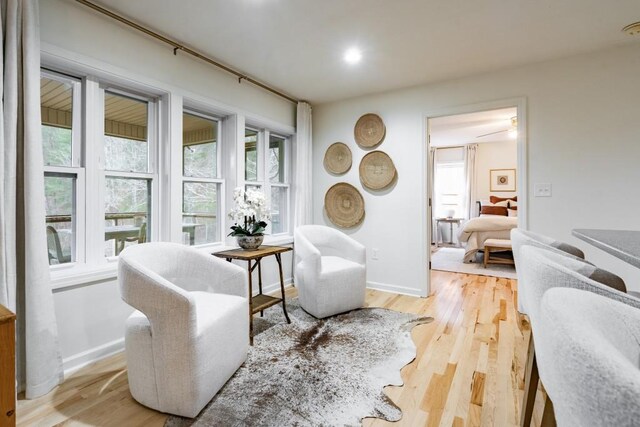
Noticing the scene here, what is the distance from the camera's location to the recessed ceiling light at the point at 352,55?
9.18 feet

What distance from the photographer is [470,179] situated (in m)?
7.75

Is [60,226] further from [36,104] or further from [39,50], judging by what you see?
[39,50]

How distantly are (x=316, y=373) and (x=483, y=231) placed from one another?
4.28 metres

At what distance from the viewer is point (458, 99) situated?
3.44 meters

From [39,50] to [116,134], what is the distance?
705 millimetres

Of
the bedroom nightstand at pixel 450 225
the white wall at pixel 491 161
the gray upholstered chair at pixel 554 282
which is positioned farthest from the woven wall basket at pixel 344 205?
the white wall at pixel 491 161

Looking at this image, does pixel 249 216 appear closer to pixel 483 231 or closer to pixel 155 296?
pixel 155 296

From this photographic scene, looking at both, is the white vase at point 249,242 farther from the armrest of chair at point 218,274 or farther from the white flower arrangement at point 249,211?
the armrest of chair at point 218,274

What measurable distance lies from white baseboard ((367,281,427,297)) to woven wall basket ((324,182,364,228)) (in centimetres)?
79

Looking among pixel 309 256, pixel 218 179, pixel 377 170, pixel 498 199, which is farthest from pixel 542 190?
pixel 498 199

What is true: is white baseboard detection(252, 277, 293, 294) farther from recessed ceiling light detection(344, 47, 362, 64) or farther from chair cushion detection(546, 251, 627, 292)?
chair cushion detection(546, 251, 627, 292)

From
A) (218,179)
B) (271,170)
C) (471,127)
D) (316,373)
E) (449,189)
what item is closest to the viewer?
(316,373)

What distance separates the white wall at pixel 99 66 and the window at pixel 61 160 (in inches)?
9.8

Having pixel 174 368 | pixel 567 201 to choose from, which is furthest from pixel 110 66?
pixel 567 201
